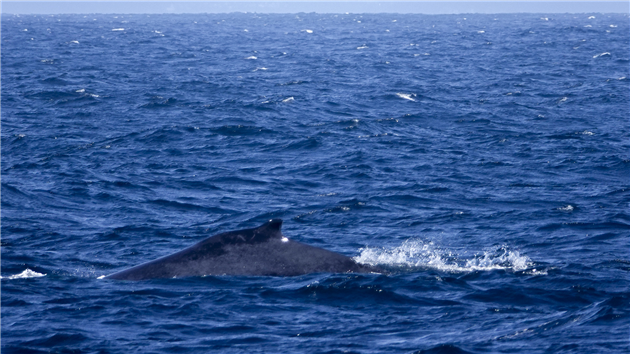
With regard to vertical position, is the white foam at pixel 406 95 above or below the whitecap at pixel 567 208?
below

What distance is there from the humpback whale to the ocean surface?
220 mm

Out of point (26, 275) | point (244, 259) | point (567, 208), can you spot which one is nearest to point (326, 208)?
point (567, 208)

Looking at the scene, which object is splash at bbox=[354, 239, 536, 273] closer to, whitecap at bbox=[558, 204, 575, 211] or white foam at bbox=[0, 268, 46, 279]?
whitecap at bbox=[558, 204, 575, 211]

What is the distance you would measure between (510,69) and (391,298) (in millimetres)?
46028

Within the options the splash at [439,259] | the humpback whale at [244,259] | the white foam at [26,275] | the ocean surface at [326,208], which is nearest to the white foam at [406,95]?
the ocean surface at [326,208]

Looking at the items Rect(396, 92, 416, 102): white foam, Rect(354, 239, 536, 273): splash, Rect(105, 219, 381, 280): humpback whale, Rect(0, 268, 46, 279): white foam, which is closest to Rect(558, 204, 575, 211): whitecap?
Rect(354, 239, 536, 273): splash

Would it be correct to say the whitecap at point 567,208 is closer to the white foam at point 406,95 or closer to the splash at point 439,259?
the splash at point 439,259

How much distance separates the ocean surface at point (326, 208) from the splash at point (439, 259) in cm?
7

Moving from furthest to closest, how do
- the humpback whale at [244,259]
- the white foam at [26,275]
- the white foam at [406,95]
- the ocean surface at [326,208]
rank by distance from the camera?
the white foam at [406,95] → the white foam at [26,275] → the humpback whale at [244,259] → the ocean surface at [326,208]

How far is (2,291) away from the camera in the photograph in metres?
13.5

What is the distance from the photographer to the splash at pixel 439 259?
1514 cm

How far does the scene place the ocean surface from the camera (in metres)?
11.8

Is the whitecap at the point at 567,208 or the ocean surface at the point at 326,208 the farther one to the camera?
the whitecap at the point at 567,208

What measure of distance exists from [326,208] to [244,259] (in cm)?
686
